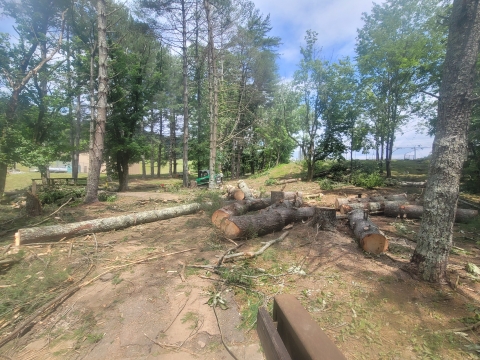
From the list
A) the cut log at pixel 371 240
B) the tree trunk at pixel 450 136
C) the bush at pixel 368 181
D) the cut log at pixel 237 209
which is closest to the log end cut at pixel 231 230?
the cut log at pixel 237 209

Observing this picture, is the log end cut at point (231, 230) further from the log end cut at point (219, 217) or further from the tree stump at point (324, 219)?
the tree stump at point (324, 219)

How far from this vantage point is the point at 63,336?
230 centimetres

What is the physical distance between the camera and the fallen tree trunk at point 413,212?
21.4ft

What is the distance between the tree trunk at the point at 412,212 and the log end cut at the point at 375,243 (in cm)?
341

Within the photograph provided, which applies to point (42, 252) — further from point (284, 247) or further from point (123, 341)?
point (284, 247)

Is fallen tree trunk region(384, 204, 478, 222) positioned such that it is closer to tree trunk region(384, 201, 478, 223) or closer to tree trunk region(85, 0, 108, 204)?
tree trunk region(384, 201, 478, 223)

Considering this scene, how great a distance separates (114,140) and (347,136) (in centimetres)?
1438

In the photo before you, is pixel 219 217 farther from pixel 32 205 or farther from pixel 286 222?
pixel 32 205

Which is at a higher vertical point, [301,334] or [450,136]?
[450,136]

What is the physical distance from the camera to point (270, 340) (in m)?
1.08

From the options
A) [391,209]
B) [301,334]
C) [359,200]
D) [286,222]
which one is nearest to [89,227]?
[286,222]

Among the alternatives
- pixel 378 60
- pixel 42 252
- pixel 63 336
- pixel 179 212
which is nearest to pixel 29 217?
pixel 42 252

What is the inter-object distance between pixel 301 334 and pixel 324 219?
15.8ft

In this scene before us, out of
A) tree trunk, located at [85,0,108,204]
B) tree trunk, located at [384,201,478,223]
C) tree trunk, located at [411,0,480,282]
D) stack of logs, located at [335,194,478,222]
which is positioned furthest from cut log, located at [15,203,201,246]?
tree trunk, located at [384,201,478,223]
